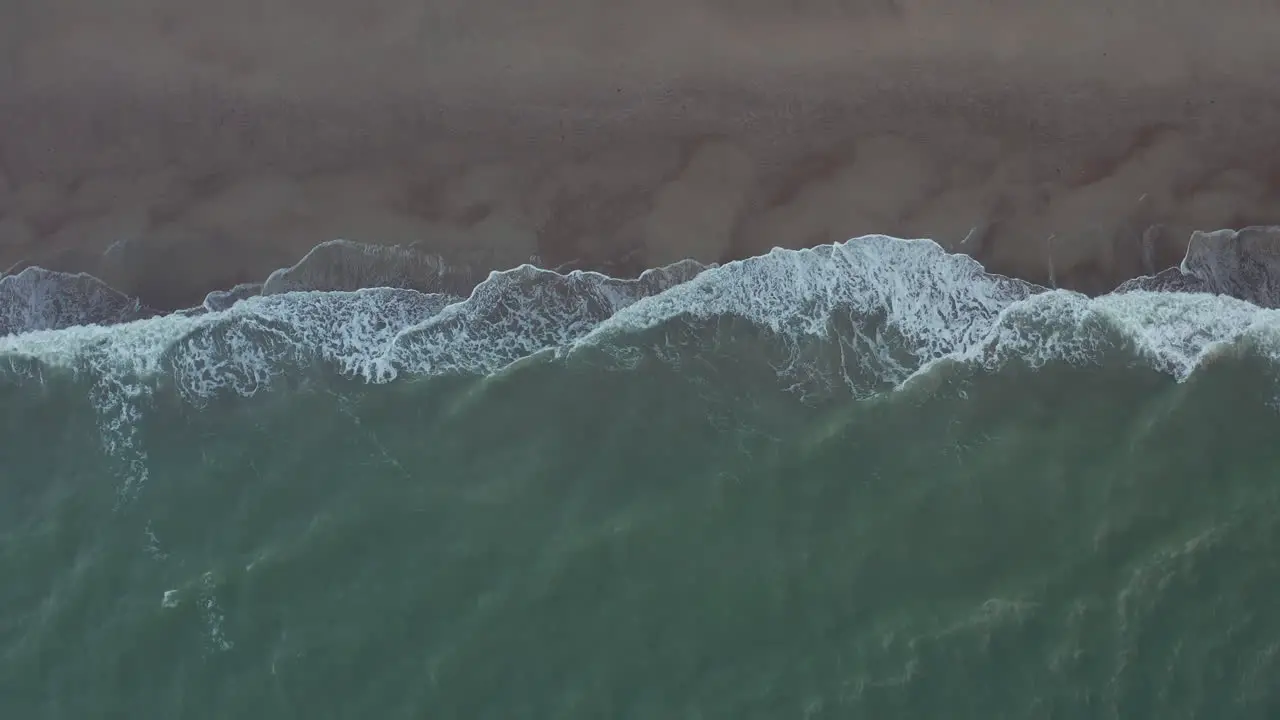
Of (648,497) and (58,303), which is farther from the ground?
(58,303)

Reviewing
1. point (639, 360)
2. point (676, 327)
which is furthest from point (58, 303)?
point (676, 327)

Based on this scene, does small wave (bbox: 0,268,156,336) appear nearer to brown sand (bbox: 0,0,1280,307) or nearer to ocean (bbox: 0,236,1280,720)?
ocean (bbox: 0,236,1280,720)

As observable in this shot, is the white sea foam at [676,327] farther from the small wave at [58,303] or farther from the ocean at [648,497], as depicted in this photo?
the small wave at [58,303]

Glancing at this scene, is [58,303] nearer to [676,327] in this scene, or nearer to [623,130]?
[623,130]

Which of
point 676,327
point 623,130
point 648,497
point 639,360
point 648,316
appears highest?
point 623,130

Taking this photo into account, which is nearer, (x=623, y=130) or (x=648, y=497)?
(x=648, y=497)

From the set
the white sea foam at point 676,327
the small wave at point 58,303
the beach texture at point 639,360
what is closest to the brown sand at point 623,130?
the beach texture at point 639,360

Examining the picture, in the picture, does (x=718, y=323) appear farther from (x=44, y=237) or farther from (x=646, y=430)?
(x=44, y=237)
